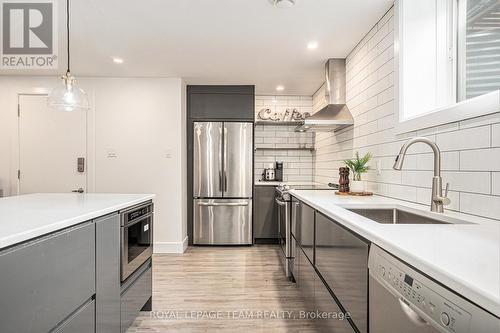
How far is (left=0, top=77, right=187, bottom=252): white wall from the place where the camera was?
3771 millimetres

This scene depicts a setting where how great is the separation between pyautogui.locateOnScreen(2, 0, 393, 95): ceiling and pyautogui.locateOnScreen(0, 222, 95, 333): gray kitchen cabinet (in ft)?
5.78

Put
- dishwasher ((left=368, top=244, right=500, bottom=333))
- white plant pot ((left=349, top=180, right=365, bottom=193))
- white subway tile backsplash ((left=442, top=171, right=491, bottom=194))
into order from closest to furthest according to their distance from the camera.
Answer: dishwasher ((left=368, top=244, right=500, bottom=333)) → white subway tile backsplash ((left=442, top=171, right=491, bottom=194)) → white plant pot ((left=349, top=180, right=365, bottom=193))

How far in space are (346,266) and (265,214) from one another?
2970mm

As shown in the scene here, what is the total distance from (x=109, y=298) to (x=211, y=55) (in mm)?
2477

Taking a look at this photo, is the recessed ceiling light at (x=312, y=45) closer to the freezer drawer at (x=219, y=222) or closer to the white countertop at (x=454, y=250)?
the white countertop at (x=454, y=250)

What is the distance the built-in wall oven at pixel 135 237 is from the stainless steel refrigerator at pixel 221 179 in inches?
74.7

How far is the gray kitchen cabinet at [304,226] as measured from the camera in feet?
6.52

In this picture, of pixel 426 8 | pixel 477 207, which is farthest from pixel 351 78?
pixel 477 207

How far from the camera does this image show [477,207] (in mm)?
1292

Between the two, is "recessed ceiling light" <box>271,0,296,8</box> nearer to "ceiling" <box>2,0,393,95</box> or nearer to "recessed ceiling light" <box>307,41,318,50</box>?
"ceiling" <box>2,0,393,95</box>

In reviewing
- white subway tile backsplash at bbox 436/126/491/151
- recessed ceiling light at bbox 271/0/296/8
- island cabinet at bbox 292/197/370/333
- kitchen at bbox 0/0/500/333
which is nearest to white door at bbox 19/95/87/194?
kitchen at bbox 0/0/500/333

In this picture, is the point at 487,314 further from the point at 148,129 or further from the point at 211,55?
the point at 148,129

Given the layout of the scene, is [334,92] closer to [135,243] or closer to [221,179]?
[221,179]

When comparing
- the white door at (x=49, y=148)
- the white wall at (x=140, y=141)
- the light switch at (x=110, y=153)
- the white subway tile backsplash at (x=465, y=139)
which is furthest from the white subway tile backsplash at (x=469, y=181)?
the white door at (x=49, y=148)
